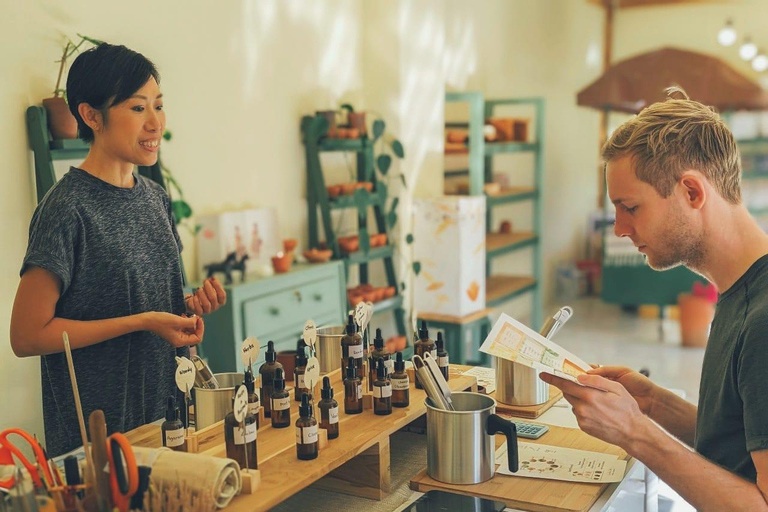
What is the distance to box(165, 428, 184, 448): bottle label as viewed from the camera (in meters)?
1.68

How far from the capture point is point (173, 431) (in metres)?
1.68

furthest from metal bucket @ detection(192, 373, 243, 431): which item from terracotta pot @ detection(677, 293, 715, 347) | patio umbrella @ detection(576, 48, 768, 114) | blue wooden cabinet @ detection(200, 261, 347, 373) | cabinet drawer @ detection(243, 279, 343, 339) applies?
patio umbrella @ detection(576, 48, 768, 114)

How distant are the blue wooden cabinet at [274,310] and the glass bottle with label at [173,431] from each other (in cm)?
163

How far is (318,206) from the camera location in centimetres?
491

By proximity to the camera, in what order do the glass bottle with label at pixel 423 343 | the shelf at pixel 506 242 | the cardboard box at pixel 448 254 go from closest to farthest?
the glass bottle with label at pixel 423 343 < the cardboard box at pixel 448 254 < the shelf at pixel 506 242

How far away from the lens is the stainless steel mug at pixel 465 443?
5.96ft

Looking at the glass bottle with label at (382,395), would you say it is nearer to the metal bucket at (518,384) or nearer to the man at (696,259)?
the man at (696,259)

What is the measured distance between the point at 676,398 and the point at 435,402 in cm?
64

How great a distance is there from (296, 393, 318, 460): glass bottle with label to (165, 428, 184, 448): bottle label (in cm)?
24

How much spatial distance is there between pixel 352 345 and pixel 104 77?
3.15 feet

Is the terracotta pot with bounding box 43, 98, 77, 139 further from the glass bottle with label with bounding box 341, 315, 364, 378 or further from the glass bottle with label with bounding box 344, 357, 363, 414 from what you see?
the glass bottle with label with bounding box 344, 357, 363, 414

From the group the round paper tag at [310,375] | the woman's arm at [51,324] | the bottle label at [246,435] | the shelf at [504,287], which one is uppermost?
the woman's arm at [51,324]

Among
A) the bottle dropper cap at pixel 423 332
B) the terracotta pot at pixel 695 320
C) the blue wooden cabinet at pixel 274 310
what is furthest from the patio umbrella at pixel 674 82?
the bottle dropper cap at pixel 423 332

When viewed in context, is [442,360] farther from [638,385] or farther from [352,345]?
[638,385]
